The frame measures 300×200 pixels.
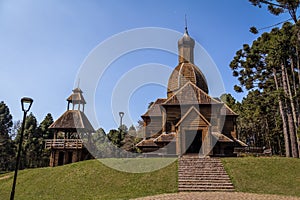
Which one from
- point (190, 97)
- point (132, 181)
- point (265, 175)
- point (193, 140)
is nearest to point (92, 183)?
point (132, 181)

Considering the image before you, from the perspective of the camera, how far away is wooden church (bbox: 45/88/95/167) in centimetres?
2834

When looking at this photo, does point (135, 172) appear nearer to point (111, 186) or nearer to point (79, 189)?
point (111, 186)

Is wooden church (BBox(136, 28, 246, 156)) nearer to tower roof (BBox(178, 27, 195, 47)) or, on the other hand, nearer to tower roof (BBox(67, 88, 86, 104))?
tower roof (BBox(178, 27, 195, 47))

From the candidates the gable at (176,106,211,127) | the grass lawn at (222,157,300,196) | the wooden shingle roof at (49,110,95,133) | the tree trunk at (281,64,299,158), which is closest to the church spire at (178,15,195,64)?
the tree trunk at (281,64,299,158)

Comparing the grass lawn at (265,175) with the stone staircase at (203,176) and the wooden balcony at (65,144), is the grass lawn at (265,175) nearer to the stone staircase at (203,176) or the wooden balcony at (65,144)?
the stone staircase at (203,176)

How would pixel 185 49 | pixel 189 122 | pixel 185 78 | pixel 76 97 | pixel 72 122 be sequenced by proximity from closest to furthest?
pixel 189 122, pixel 185 78, pixel 72 122, pixel 76 97, pixel 185 49

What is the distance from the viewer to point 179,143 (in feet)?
73.3

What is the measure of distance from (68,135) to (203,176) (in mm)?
21772

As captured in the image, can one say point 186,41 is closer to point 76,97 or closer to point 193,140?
point 193,140

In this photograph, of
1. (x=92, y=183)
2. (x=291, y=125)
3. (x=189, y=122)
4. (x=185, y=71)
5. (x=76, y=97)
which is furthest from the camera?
(x=76, y=97)

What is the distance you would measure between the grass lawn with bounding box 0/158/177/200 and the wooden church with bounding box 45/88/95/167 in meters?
7.26

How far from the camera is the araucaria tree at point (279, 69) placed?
24.0 meters

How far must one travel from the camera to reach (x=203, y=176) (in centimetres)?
1639

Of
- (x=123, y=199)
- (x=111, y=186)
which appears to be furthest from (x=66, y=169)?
(x=123, y=199)
